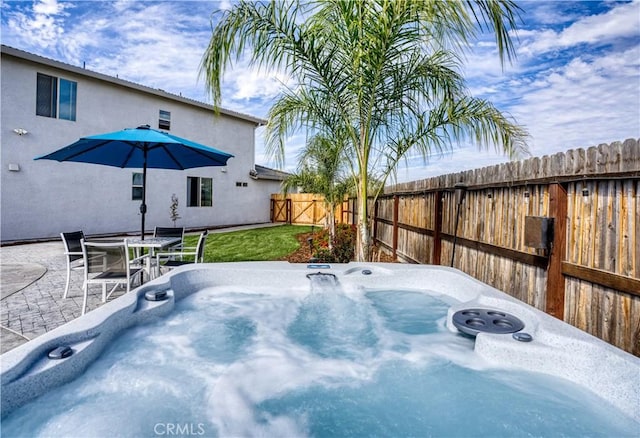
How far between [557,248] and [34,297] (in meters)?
6.12

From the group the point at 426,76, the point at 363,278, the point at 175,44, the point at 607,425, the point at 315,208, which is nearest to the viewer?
the point at 607,425

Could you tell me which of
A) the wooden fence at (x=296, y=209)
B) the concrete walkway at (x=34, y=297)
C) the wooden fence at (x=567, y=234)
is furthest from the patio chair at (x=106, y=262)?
the wooden fence at (x=296, y=209)

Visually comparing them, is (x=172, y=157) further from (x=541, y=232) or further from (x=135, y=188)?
(x=135, y=188)

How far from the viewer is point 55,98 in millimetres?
10352

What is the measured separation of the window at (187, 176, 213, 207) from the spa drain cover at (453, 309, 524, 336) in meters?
13.1

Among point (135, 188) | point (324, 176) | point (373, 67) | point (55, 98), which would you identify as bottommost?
point (135, 188)

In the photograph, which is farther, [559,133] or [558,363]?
[559,133]

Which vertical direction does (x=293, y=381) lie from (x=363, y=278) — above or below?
below

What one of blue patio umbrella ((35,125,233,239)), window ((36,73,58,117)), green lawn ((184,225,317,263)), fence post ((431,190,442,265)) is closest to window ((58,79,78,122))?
window ((36,73,58,117))

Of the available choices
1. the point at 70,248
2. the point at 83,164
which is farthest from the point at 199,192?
the point at 70,248

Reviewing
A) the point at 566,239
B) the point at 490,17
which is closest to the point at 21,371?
the point at 566,239

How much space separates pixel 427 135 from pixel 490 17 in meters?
1.67

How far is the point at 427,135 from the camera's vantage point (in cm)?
498

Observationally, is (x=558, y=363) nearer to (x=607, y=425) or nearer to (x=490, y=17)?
Answer: (x=607, y=425)
